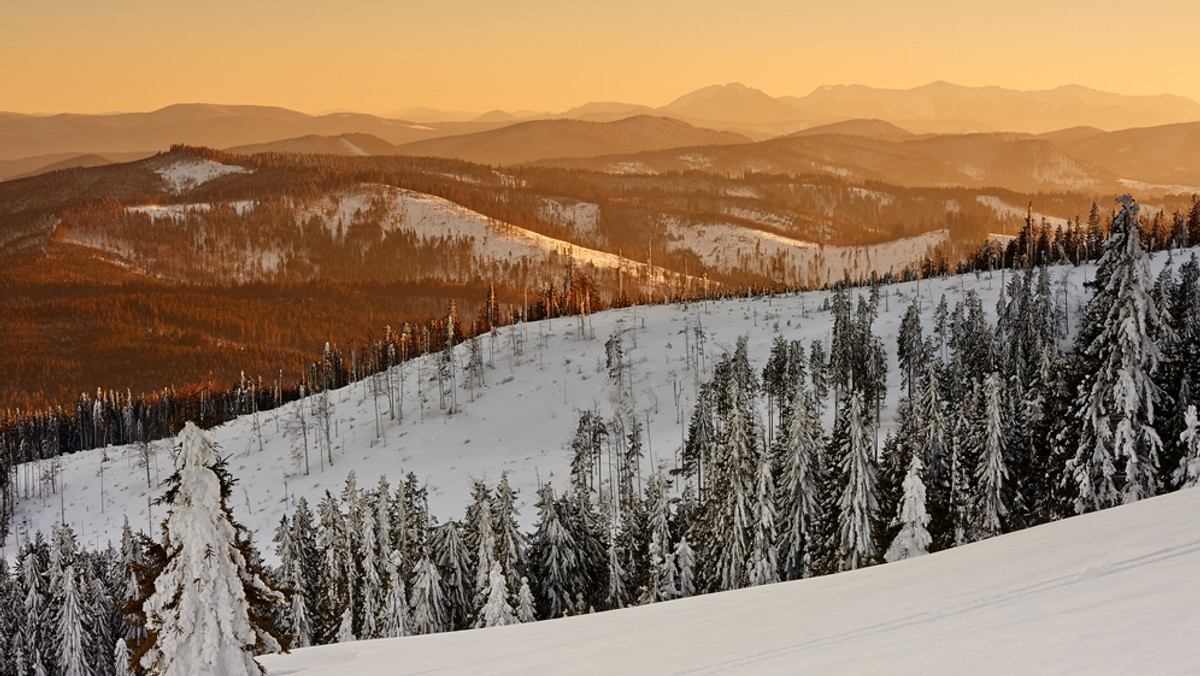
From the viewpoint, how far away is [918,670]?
8000 mm

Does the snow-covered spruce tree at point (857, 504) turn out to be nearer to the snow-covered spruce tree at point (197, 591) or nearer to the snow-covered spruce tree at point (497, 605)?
the snow-covered spruce tree at point (497, 605)

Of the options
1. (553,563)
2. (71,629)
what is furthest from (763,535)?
(71,629)

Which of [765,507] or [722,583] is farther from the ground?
[765,507]

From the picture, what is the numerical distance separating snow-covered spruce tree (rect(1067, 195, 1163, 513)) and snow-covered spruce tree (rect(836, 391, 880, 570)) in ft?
38.3

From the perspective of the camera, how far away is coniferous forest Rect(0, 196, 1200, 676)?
1803cm

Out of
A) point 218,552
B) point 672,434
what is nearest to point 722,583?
point 218,552

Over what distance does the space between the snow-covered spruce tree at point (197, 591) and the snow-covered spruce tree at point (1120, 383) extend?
1220 inches

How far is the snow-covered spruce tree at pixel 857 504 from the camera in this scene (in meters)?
43.0

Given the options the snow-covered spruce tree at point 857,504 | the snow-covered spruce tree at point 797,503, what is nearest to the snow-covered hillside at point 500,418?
the snow-covered spruce tree at point 797,503

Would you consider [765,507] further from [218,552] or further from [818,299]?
[818,299]

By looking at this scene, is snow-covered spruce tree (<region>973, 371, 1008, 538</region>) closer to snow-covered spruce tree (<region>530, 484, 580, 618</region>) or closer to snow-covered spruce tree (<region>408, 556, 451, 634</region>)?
snow-covered spruce tree (<region>530, 484, 580, 618</region>)

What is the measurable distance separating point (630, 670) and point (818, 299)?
162883mm

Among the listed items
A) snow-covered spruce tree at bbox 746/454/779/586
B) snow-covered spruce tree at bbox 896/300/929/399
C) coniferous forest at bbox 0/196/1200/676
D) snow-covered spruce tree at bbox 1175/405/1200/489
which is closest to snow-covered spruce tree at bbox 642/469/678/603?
coniferous forest at bbox 0/196/1200/676

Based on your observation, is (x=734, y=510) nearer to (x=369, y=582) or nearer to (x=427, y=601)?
(x=427, y=601)
